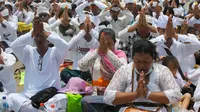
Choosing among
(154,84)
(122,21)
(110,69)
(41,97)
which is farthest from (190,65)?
(154,84)

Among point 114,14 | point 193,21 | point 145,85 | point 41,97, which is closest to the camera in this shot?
point 145,85

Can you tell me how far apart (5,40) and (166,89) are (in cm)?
566

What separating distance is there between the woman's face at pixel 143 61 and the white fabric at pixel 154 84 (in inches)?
3.3

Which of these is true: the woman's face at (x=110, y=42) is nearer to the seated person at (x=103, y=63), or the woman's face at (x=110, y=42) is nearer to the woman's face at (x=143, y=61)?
the seated person at (x=103, y=63)

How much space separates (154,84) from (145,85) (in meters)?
0.10

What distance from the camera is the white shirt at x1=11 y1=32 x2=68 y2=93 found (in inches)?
200

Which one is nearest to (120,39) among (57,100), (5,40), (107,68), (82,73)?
(82,73)

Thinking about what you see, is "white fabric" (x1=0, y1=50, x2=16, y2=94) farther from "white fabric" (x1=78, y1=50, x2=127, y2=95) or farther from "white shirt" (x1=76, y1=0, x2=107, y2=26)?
"white shirt" (x1=76, y1=0, x2=107, y2=26)

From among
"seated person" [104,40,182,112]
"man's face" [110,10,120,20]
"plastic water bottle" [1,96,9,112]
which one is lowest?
"plastic water bottle" [1,96,9,112]

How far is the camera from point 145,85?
11.6 feet

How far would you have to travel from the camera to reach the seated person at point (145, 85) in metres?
3.50

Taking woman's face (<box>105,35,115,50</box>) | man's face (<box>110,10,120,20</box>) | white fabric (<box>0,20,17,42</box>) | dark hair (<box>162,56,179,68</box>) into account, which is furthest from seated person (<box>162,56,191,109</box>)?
white fabric (<box>0,20,17,42</box>)

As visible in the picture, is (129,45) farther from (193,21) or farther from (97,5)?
(97,5)

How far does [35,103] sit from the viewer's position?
4.86 meters
